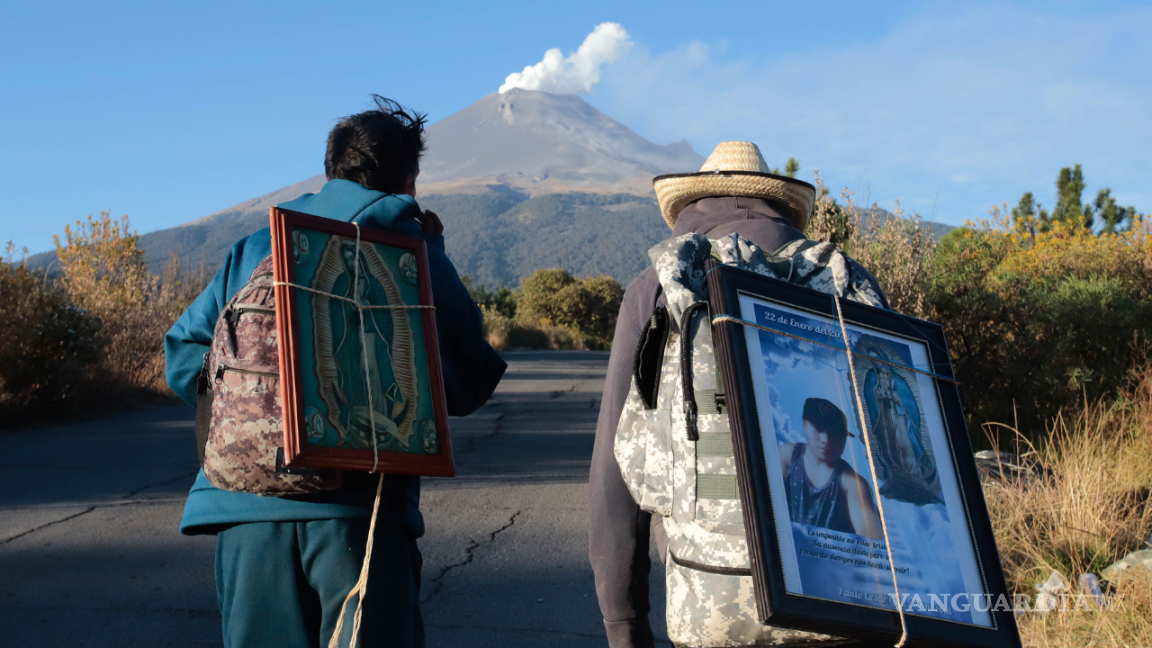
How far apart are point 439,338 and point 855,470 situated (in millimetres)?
1090

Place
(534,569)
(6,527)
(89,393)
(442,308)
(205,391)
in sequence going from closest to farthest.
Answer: (205,391) → (442,308) → (534,569) → (6,527) → (89,393)

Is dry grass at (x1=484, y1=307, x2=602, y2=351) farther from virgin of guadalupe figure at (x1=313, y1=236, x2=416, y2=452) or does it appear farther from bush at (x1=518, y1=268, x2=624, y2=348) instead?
virgin of guadalupe figure at (x1=313, y1=236, x2=416, y2=452)

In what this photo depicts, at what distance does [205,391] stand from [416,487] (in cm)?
55

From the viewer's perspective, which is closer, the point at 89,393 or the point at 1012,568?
the point at 1012,568

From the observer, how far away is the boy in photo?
61.5 inches

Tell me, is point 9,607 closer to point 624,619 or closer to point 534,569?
point 534,569

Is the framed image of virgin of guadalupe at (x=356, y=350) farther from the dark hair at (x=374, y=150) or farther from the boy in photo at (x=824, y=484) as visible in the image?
the boy in photo at (x=824, y=484)

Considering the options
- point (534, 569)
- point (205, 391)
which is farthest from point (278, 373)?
point (534, 569)

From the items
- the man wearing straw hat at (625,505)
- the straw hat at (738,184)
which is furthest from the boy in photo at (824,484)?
the straw hat at (738,184)

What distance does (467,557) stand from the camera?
5.35 m

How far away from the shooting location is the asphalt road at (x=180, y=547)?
420 centimetres

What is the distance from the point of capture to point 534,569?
517cm

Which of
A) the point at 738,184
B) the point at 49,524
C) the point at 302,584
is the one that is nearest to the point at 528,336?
the point at 49,524

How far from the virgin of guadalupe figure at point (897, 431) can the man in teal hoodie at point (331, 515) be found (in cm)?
100
